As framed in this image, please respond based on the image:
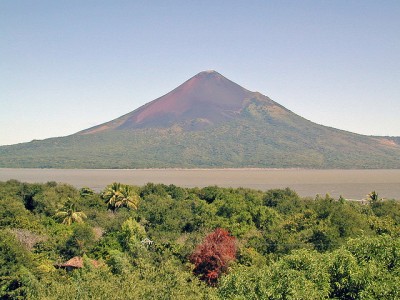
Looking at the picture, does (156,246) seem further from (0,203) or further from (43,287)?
(0,203)

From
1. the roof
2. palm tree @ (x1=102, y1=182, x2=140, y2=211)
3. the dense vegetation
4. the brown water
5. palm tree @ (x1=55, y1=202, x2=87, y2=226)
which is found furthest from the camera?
the brown water

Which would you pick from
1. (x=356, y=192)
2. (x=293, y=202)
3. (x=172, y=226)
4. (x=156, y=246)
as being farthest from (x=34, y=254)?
(x=356, y=192)

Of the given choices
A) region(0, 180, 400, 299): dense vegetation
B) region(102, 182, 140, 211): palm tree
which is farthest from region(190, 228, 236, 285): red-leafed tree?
region(102, 182, 140, 211): palm tree

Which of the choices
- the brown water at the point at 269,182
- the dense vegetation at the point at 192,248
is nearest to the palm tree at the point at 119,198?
the dense vegetation at the point at 192,248

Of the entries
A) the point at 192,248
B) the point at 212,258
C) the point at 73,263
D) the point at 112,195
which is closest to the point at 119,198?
the point at 112,195

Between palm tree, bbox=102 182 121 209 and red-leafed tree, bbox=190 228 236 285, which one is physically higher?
palm tree, bbox=102 182 121 209

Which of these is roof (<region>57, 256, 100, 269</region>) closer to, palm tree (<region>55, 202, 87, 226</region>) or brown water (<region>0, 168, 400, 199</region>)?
palm tree (<region>55, 202, 87, 226</region>)

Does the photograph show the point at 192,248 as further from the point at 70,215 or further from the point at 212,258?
the point at 70,215
